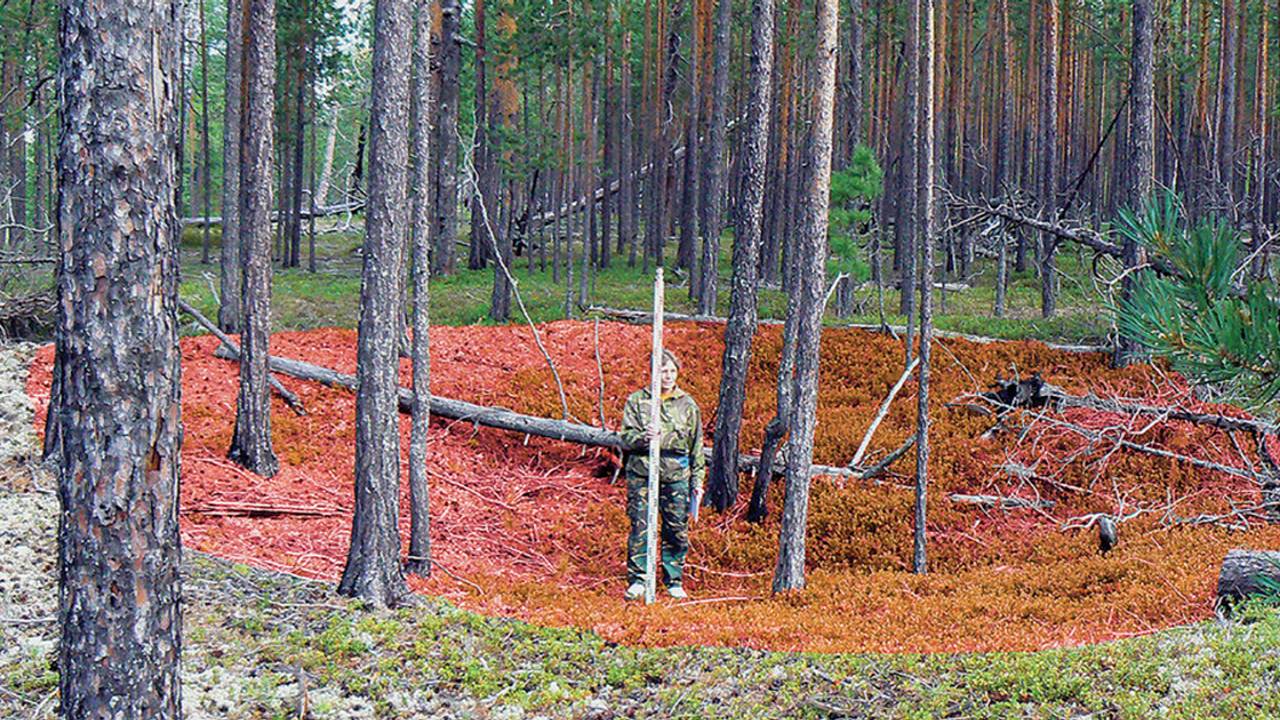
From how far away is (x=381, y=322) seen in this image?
7156 mm

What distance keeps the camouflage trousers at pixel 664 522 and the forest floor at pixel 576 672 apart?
1.86 metres

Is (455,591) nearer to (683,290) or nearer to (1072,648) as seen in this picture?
(1072,648)

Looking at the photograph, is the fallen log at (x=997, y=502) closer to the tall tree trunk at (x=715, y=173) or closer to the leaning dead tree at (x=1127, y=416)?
the leaning dead tree at (x=1127, y=416)

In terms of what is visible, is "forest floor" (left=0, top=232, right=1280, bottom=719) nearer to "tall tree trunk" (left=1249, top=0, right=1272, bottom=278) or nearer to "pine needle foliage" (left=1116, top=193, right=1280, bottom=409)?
"pine needle foliage" (left=1116, top=193, right=1280, bottom=409)

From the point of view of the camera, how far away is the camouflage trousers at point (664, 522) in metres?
8.79

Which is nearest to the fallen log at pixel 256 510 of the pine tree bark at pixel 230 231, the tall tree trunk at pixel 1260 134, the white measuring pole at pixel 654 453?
the white measuring pole at pixel 654 453

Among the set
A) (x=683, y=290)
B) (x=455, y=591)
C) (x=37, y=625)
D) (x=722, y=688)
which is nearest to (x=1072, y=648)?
(x=722, y=688)

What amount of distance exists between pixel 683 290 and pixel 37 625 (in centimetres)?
2024

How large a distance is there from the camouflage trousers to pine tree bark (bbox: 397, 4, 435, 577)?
1.72m

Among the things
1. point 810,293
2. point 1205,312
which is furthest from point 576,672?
point 1205,312

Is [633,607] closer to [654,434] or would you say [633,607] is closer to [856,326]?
[654,434]

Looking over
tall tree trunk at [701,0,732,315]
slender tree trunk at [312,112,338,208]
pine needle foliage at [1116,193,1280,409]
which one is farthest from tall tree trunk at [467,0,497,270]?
pine needle foliage at [1116,193,1280,409]

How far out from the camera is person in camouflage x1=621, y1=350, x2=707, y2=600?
343 inches

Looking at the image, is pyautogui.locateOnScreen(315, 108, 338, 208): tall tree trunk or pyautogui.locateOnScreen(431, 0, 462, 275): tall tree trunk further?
pyautogui.locateOnScreen(315, 108, 338, 208): tall tree trunk
